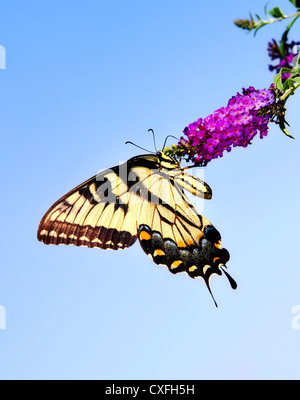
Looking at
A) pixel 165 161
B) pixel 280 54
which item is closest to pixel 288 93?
pixel 280 54

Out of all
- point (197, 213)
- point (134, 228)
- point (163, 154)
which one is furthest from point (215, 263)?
point (163, 154)

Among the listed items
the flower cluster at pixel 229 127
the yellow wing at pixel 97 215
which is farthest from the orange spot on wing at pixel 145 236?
the flower cluster at pixel 229 127

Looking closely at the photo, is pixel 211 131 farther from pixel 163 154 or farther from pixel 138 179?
pixel 138 179

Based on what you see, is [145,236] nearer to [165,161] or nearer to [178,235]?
[178,235]

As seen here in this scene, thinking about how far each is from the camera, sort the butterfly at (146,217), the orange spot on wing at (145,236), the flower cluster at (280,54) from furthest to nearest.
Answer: the orange spot on wing at (145,236) < the butterfly at (146,217) < the flower cluster at (280,54)

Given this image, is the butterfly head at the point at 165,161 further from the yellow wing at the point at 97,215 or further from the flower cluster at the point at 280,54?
the flower cluster at the point at 280,54
